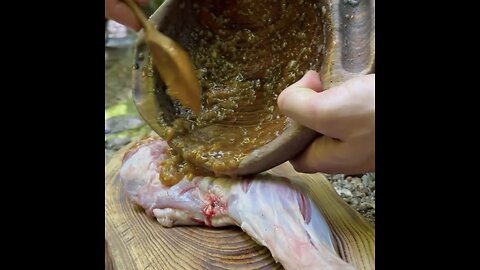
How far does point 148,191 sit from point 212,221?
146 mm

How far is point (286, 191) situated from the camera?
2.89 feet

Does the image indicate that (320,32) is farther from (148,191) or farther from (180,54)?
(148,191)

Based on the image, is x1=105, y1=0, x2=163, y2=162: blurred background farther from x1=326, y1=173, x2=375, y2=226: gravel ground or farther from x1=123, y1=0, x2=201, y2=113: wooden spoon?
x1=326, y1=173, x2=375, y2=226: gravel ground

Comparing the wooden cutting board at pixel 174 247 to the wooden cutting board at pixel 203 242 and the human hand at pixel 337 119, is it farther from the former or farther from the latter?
the human hand at pixel 337 119

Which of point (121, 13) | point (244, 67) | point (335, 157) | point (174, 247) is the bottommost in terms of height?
point (174, 247)

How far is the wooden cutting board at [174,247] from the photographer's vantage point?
851 millimetres

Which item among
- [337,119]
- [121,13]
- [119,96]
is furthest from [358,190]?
[119,96]

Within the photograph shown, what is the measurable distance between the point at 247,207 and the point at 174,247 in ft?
0.48

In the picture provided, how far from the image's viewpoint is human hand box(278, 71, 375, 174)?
0.68m

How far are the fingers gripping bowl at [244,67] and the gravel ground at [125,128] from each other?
0.25 metres

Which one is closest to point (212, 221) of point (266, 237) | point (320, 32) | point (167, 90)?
point (266, 237)

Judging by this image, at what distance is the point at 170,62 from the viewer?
938mm

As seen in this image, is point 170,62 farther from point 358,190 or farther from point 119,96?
point 119,96

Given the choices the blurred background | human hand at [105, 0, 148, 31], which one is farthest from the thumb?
the blurred background
